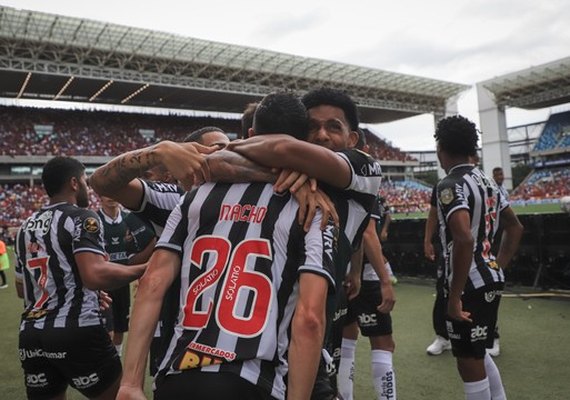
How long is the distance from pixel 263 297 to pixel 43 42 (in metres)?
34.1

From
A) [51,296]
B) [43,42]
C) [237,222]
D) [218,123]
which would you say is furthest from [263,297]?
[218,123]

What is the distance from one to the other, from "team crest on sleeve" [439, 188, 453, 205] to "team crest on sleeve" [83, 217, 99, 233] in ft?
8.11

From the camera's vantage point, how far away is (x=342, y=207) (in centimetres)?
167

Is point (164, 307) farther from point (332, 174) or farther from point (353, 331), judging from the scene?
point (353, 331)

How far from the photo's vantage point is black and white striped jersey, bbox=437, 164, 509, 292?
3059 mm

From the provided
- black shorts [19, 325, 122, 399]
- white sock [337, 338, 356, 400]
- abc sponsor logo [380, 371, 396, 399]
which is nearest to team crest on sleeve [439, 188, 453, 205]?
abc sponsor logo [380, 371, 396, 399]

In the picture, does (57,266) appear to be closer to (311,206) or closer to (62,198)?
(62,198)

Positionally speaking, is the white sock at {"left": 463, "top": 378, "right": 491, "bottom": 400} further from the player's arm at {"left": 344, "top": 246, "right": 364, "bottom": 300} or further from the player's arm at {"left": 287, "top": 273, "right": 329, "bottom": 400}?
the player's arm at {"left": 287, "top": 273, "right": 329, "bottom": 400}

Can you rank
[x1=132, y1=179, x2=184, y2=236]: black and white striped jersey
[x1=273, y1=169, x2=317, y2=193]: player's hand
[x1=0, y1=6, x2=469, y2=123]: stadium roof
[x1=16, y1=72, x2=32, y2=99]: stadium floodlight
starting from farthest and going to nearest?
[x1=16, y1=72, x2=32, y2=99]: stadium floodlight
[x1=0, y1=6, x2=469, y2=123]: stadium roof
[x1=132, y1=179, x2=184, y2=236]: black and white striped jersey
[x1=273, y1=169, x2=317, y2=193]: player's hand

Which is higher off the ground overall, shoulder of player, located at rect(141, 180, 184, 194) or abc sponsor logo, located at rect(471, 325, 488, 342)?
shoulder of player, located at rect(141, 180, 184, 194)

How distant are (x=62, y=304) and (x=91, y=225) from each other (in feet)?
1.91

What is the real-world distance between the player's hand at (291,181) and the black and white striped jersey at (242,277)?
4cm

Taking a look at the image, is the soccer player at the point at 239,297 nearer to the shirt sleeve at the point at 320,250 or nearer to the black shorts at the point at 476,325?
the shirt sleeve at the point at 320,250

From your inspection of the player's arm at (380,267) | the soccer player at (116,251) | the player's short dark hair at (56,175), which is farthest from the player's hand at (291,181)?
the soccer player at (116,251)
